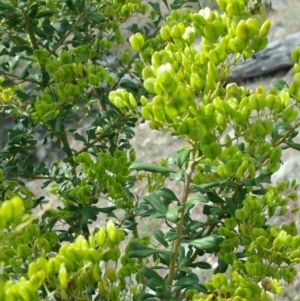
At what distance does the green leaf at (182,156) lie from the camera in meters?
1.04

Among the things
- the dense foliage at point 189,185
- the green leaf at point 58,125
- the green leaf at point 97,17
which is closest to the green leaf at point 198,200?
the dense foliage at point 189,185

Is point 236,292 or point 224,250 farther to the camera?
point 224,250

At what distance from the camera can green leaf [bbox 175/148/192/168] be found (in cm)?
104

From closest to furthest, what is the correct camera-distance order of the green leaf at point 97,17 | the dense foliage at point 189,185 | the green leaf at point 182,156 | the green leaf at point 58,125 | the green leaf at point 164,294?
the dense foliage at point 189,185
the green leaf at point 182,156
the green leaf at point 164,294
the green leaf at point 58,125
the green leaf at point 97,17

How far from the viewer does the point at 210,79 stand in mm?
979

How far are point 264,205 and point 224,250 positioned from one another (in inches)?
6.2

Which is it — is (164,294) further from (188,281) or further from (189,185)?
(189,185)

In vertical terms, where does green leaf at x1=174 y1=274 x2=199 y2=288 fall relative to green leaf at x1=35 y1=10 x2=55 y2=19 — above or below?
below

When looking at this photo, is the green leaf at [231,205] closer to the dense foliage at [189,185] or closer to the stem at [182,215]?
the dense foliage at [189,185]

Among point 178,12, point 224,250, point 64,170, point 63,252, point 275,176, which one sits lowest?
point 275,176

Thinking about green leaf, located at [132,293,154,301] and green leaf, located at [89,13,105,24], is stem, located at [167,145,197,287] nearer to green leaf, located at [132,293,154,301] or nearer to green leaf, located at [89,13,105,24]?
green leaf, located at [132,293,154,301]

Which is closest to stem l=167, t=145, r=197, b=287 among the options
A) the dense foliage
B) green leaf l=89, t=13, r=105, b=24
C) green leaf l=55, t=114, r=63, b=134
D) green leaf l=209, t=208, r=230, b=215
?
the dense foliage

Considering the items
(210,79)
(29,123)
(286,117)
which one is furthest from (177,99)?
(29,123)

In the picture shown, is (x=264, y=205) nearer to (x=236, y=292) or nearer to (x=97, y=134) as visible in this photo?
(x=236, y=292)
